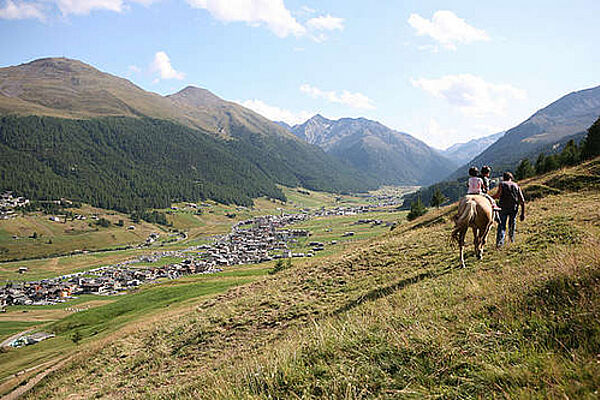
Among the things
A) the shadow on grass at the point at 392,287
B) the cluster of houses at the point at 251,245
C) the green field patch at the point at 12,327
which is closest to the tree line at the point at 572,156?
the shadow on grass at the point at 392,287

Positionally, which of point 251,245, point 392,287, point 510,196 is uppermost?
point 510,196

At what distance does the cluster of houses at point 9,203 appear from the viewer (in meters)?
156

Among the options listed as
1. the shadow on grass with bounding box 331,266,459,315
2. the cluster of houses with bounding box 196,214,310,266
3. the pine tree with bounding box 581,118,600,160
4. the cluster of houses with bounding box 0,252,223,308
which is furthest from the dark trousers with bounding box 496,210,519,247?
the cluster of houses with bounding box 196,214,310,266

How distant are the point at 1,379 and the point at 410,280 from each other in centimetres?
4445

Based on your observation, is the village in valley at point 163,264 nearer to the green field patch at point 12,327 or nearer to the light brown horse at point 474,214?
the green field patch at point 12,327

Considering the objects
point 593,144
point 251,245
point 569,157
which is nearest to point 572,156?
point 569,157

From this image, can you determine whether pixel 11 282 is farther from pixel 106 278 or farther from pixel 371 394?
pixel 371 394

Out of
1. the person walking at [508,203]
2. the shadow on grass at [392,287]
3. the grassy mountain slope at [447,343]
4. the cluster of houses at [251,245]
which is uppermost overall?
the person walking at [508,203]

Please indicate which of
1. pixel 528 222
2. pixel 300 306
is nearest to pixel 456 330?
pixel 300 306

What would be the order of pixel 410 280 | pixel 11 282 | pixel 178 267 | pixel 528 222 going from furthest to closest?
pixel 178 267
pixel 11 282
pixel 528 222
pixel 410 280

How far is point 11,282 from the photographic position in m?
94.6

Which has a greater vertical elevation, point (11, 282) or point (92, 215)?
point (92, 215)

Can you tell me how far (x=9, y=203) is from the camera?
169m

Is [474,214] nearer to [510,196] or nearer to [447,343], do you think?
[510,196]
